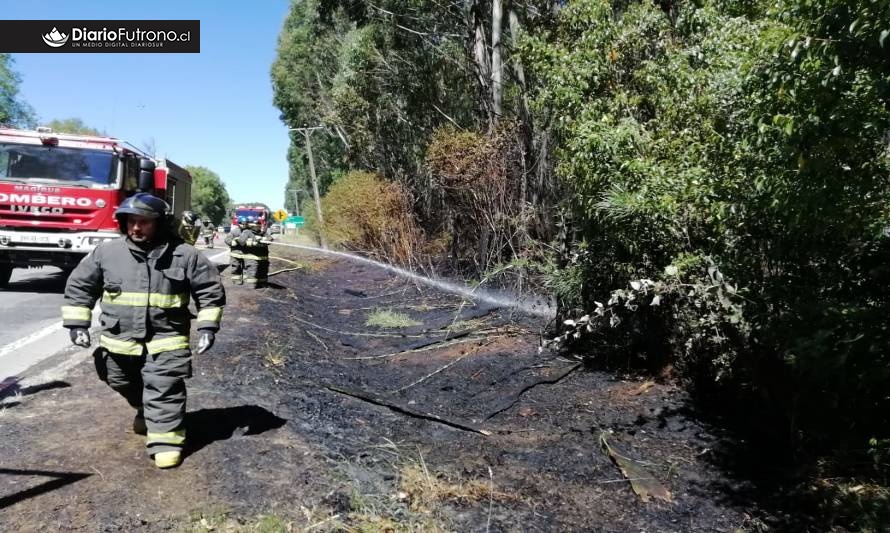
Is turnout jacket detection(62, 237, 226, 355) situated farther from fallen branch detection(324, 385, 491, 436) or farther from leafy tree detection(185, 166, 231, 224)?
leafy tree detection(185, 166, 231, 224)

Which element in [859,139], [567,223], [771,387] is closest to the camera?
[859,139]

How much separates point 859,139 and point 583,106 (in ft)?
9.56

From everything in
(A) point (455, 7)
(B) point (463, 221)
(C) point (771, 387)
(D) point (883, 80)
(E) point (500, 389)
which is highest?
(A) point (455, 7)

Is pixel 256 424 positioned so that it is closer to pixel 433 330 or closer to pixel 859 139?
pixel 859 139

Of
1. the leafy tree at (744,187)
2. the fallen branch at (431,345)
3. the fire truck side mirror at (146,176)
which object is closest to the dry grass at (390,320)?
the fallen branch at (431,345)

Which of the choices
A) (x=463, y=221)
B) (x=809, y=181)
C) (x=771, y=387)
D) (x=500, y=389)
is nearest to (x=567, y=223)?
(x=500, y=389)

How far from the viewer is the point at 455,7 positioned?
1521 centimetres

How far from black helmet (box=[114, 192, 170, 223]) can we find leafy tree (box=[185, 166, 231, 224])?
104 meters

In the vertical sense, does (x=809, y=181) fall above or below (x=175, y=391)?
above

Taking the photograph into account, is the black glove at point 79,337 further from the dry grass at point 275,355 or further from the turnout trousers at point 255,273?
the turnout trousers at point 255,273

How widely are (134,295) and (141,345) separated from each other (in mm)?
281

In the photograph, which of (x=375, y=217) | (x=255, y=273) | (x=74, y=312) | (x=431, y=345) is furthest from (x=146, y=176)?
(x=375, y=217)

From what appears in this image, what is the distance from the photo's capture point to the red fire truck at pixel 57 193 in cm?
912

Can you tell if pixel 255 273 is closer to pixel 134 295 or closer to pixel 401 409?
pixel 401 409
